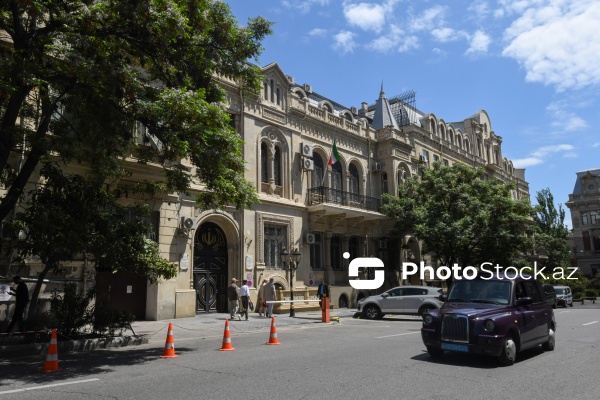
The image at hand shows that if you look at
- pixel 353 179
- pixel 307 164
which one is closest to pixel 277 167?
pixel 307 164

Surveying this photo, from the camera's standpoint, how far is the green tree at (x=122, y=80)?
386 inches

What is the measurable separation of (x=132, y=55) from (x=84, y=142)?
2494 millimetres

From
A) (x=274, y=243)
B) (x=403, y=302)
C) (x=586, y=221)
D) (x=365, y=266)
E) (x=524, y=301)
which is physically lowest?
(x=403, y=302)

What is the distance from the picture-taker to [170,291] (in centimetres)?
1844

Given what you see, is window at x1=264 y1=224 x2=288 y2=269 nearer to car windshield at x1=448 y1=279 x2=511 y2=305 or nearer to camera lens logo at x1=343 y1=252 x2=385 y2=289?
camera lens logo at x1=343 y1=252 x2=385 y2=289

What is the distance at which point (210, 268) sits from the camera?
21.3 meters

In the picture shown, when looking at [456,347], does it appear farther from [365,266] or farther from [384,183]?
[384,183]

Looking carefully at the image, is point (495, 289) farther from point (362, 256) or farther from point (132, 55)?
point (362, 256)

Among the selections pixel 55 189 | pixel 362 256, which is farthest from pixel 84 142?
pixel 362 256

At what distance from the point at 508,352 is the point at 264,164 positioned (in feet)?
55.6

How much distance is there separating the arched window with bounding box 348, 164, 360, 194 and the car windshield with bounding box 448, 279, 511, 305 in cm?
1868

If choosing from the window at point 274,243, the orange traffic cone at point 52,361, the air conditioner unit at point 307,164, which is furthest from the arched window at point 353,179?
the orange traffic cone at point 52,361

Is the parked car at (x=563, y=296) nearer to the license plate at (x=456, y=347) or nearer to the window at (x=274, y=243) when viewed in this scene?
the window at (x=274, y=243)

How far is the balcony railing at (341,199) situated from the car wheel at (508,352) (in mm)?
16951
